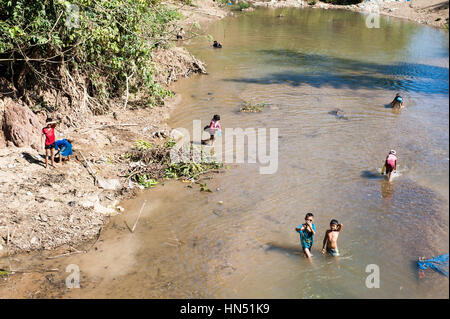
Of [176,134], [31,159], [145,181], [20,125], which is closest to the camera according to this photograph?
[31,159]

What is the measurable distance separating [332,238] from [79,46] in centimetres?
788

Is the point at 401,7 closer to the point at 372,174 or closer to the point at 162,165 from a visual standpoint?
the point at 372,174

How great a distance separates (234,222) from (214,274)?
1553 mm

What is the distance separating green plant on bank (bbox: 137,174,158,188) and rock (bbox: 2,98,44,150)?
8.12ft

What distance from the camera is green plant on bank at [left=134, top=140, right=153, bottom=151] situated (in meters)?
10.0

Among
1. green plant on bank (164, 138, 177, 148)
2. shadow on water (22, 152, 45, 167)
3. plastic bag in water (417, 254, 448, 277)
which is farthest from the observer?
green plant on bank (164, 138, 177, 148)

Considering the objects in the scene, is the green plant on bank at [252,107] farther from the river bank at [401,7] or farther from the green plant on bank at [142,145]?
the river bank at [401,7]

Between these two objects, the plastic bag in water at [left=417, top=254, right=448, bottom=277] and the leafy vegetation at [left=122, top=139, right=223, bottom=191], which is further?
the leafy vegetation at [left=122, top=139, right=223, bottom=191]

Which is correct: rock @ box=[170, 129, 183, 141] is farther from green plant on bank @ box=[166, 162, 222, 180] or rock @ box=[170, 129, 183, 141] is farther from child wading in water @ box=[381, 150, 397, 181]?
child wading in water @ box=[381, 150, 397, 181]

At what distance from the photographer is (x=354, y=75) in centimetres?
1836

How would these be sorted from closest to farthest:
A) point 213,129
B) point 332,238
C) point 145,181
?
1. point 332,238
2. point 145,181
3. point 213,129

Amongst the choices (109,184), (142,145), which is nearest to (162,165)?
(142,145)

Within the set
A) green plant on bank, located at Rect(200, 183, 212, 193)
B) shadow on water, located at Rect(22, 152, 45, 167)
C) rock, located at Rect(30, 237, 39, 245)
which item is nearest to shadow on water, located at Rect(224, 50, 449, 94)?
green plant on bank, located at Rect(200, 183, 212, 193)

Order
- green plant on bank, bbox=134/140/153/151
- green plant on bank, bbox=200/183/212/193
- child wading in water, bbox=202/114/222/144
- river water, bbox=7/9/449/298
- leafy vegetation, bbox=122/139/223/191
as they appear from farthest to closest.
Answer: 1. child wading in water, bbox=202/114/222/144
2. green plant on bank, bbox=134/140/153/151
3. leafy vegetation, bbox=122/139/223/191
4. green plant on bank, bbox=200/183/212/193
5. river water, bbox=7/9/449/298
